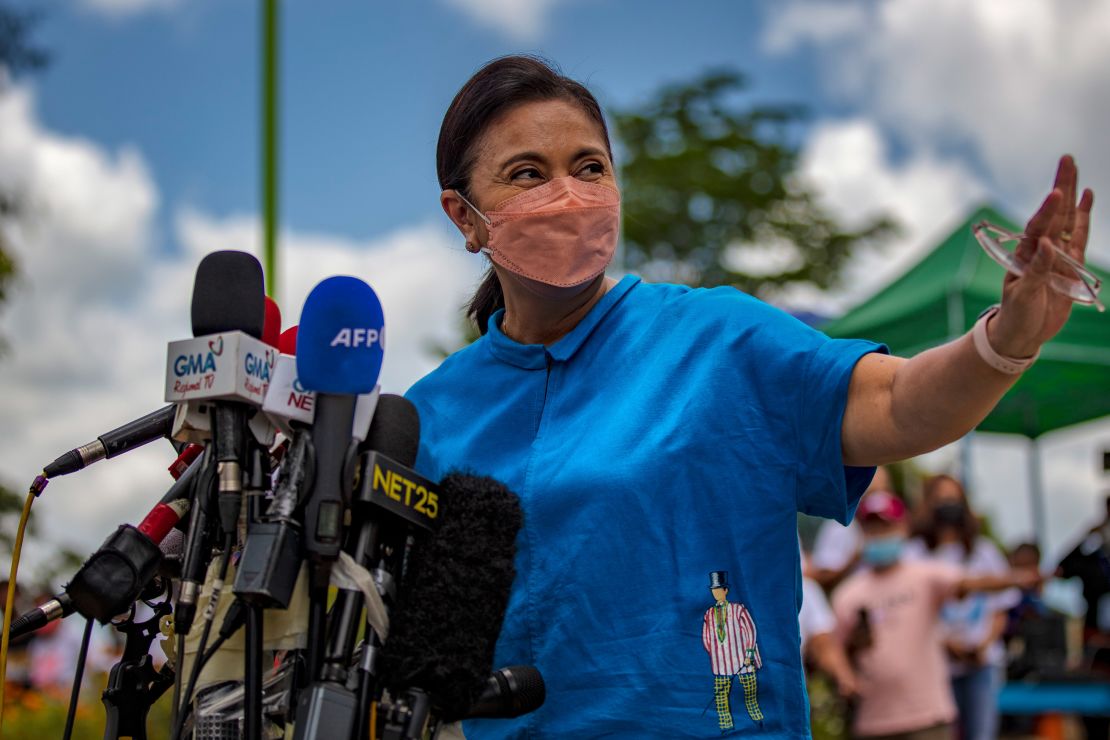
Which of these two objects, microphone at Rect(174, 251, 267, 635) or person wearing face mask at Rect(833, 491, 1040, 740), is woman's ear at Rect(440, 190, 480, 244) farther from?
person wearing face mask at Rect(833, 491, 1040, 740)

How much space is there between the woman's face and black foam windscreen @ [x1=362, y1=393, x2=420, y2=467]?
785mm

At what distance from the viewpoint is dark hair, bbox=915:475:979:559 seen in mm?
9484

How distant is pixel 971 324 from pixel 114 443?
8295mm

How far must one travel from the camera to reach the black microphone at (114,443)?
235cm

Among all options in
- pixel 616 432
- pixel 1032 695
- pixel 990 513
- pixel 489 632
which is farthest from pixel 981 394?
pixel 990 513

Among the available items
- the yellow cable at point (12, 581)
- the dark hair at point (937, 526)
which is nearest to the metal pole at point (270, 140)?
the dark hair at point (937, 526)

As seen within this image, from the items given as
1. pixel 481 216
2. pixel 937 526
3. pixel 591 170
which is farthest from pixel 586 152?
pixel 937 526

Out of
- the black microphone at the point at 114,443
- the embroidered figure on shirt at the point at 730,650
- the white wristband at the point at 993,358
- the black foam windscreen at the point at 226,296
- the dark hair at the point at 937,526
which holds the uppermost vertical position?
the dark hair at the point at 937,526

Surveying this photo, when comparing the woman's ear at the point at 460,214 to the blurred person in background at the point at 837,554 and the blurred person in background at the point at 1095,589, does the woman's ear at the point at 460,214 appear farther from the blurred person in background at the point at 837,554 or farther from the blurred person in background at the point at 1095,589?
the blurred person in background at the point at 837,554

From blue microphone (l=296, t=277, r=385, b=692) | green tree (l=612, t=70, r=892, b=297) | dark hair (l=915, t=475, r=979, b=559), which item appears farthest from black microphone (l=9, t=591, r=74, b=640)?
green tree (l=612, t=70, r=892, b=297)

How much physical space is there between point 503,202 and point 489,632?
114 centimetres

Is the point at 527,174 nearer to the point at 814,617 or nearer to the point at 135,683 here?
the point at 135,683

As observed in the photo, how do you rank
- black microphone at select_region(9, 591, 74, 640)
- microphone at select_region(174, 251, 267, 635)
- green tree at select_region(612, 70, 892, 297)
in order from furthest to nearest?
green tree at select_region(612, 70, 892, 297), black microphone at select_region(9, 591, 74, 640), microphone at select_region(174, 251, 267, 635)

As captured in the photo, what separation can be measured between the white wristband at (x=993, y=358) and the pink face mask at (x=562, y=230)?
976 millimetres
